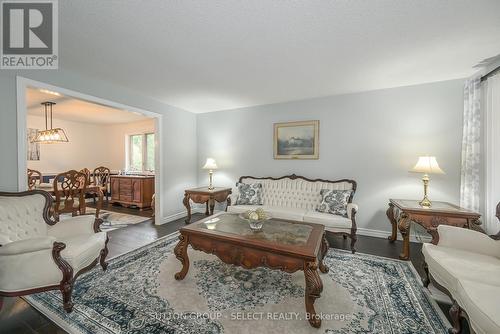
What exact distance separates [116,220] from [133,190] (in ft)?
4.21

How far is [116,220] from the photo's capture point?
4.32m

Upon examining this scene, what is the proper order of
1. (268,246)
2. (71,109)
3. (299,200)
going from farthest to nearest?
(71,109) → (299,200) → (268,246)

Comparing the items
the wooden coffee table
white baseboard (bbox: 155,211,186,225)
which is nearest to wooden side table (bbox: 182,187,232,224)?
white baseboard (bbox: 155,211,186,225)

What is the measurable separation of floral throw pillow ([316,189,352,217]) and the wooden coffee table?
912 millimetres

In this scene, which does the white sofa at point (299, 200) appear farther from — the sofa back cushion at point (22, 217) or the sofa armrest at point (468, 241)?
the sofa back cushion at point (22, 217)

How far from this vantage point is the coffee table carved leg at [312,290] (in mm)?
1572

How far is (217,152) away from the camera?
4.90 m

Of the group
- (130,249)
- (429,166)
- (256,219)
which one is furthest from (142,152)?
(429,166)

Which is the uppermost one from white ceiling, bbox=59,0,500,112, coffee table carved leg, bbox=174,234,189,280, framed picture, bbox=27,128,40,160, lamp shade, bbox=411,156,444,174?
white ceiling, bbox=59,0,500,112

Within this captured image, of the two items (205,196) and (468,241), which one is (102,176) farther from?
(468,241)

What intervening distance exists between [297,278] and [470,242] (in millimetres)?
1684

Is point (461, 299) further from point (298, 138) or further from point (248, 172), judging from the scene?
point (248, 172)

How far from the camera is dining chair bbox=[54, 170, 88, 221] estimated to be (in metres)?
3.54

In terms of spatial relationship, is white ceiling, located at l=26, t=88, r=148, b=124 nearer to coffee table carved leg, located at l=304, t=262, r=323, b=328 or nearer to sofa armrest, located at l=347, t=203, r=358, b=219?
coffee table carved leg, located at l=304, t=262, r=323, b=328
